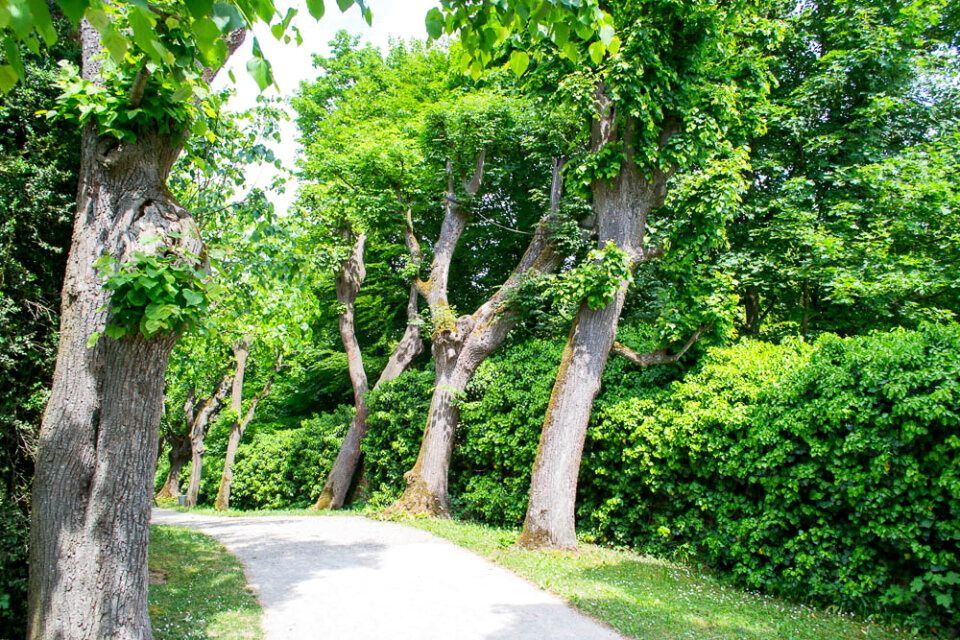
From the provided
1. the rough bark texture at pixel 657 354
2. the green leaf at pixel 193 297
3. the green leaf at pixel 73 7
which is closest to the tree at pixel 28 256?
the green leaf at pixel 193 297

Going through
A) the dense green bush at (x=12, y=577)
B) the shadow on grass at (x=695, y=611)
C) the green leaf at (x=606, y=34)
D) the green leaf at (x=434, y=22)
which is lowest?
the shadow on grass at (x=695, y=611)

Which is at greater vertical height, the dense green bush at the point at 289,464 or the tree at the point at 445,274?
the tree at the point at 445,274

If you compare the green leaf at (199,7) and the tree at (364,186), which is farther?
the tree at (364,186)

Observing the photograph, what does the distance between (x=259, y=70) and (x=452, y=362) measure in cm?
990

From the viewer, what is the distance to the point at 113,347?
3979 millimetres

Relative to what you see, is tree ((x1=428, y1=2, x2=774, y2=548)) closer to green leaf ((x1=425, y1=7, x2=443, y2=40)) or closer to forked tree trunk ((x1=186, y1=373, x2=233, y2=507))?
green leaf ((x1=425, y1=7, x2=443, y2=40))

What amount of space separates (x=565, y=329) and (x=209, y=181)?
7769mm

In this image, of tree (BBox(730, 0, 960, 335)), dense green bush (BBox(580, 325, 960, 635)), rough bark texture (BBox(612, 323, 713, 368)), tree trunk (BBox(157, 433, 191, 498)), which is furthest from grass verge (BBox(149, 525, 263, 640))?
tree trunk (BBox(157, 433, 191, 498))

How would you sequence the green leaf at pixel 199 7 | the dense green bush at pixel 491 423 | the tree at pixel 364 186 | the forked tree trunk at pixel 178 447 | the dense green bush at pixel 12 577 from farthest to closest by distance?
1. the forked tree trunk at pixel 178 447
2. the tree at pixel 364 186
3. the dense green bush at pixel 491 423
4. the dense green bush at pixel 12 577
5. the green leaf at pixel 199 7

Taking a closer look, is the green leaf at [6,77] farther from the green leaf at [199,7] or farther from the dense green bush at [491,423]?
the dense green bush at [491,423]

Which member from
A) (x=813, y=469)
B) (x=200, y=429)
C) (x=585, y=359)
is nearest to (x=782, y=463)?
(x=813, y=469)

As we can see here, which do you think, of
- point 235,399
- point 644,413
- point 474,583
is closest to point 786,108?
point 644,413

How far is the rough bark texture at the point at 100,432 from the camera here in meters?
3.75

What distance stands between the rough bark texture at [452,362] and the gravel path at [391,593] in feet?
5.69
